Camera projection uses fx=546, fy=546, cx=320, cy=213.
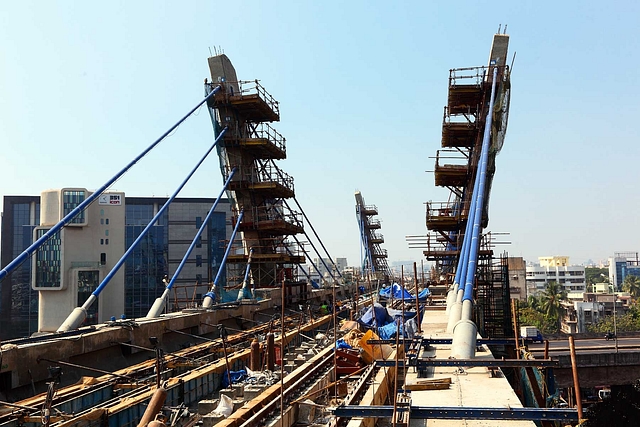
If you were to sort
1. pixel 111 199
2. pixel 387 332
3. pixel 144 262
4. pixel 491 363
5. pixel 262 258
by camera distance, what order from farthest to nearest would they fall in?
pixel 144 262 → pixel 111 199 → pixel 262 258 → pixel 387 332 → pixel 491 363

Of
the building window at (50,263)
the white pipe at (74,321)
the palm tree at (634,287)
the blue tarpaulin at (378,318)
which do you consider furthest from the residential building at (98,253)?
the palm tree at (634,287)

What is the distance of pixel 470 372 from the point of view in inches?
406

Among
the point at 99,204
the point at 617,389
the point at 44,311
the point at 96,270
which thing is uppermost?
the point at 99,204

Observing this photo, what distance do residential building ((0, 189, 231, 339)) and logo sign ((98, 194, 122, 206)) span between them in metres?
0.10

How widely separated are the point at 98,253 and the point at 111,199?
5.85 meters

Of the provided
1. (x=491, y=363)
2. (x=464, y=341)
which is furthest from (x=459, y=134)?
(x=491, y=363)

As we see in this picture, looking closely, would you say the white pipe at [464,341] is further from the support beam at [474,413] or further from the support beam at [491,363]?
the support beam at [474,413]

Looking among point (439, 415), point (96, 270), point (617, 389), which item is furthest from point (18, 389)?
point (96, 270)

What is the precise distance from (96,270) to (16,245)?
54.9 feet

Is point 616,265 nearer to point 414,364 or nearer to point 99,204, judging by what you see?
point 99,204

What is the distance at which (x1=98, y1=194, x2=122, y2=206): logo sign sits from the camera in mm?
53578

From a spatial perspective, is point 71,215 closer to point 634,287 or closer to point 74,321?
point 74,321

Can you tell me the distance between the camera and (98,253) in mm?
51281

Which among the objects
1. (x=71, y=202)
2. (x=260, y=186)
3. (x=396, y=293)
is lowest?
(x=396, y=293)
